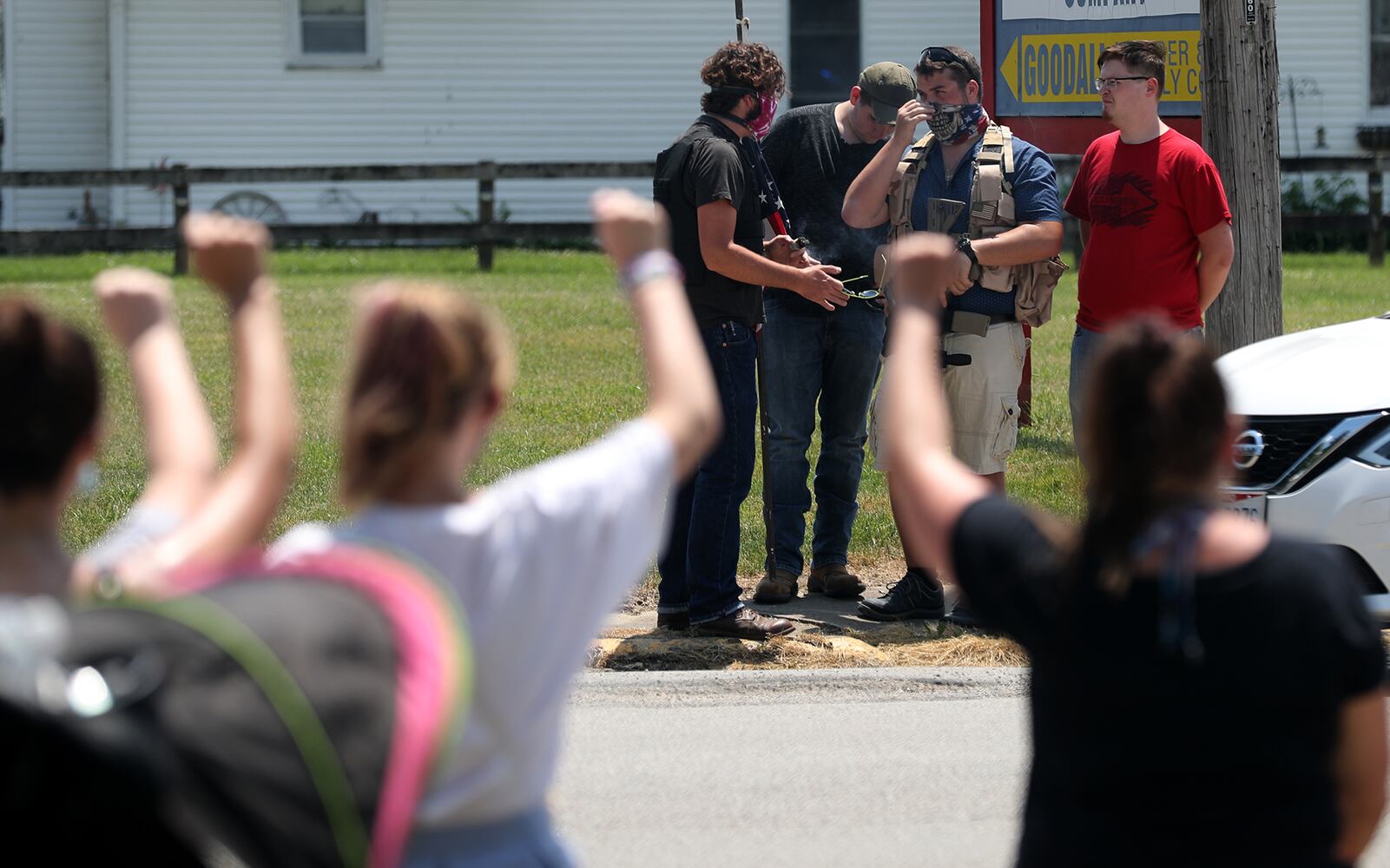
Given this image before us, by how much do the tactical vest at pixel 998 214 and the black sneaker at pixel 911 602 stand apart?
110 centimetres

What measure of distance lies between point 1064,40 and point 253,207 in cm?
1584

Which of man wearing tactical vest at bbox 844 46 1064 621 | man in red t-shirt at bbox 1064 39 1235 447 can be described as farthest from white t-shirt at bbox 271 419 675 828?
man in red t-shirt at bbox 1064 39 1235 447

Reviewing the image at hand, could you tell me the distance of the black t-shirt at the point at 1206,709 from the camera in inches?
90.3

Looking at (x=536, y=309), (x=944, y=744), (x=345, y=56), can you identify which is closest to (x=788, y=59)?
(x=345, y=56)

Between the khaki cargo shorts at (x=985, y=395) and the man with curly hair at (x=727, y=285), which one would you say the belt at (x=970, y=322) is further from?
the man with curly hair at (x=727, y=285)

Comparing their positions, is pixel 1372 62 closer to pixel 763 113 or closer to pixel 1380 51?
pixel 1380 51

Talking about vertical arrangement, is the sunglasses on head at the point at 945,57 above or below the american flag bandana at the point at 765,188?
above

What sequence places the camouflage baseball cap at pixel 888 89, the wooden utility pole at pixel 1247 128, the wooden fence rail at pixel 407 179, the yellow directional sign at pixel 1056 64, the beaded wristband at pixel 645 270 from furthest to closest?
the wooden fence rail at pixel 407 179
the yellow directional sign at pixel 1056 64
the wooden utility pole at pixel 1247 128
the camouflage baseball cap at pixel 888 89
the beaded wristband at pixel 645 270

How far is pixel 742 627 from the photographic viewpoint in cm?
671

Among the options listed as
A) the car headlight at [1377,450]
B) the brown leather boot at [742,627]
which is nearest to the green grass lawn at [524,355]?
the brown leather boot at [742,627]

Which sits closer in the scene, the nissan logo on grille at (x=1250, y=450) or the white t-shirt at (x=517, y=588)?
the white t-shirt at (x=517, y=588)

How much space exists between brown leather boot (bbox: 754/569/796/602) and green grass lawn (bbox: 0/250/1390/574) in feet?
1.68

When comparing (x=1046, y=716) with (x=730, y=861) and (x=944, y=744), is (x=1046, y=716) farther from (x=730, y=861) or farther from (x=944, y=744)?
(x=944, y=744)

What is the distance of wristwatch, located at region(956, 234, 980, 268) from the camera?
6.75 m
